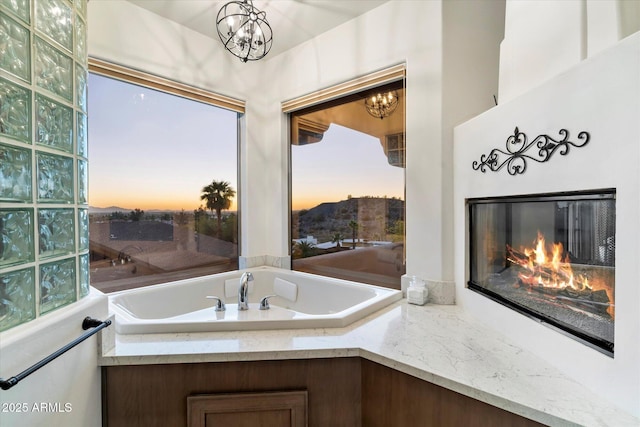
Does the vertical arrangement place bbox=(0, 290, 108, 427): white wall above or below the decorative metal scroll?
below

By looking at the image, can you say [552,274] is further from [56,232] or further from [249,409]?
[56,232]

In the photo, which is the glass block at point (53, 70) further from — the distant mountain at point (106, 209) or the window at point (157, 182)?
the distant mountain at point (106, 209)

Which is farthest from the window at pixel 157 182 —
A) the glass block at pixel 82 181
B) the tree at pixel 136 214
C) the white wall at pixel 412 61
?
the glass block at pixel 82 181

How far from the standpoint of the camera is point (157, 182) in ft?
7.66

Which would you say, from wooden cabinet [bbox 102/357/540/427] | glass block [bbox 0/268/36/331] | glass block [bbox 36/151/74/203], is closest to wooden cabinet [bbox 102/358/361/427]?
wooden cabinet [bbox 102/357/540/427]

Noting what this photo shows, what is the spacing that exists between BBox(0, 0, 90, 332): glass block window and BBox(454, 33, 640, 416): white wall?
1.76 meters

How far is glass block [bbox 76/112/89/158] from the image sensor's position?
1143 mm

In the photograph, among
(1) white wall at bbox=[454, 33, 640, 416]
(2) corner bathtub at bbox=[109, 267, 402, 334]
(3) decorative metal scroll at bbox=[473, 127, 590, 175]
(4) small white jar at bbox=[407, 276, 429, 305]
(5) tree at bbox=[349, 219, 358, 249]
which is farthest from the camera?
(5) tree at bbox=[349, 219, 358, 249]

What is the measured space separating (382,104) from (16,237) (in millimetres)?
2117

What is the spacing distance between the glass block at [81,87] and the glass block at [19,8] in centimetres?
22

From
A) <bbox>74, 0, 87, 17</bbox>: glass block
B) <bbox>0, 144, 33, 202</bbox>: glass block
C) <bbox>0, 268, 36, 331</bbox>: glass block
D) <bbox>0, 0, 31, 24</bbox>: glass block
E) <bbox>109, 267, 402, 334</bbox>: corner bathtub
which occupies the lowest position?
<bbox>109, 267, 402, 334</bbox>: corner bathtub

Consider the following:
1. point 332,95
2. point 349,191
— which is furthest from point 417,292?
point 332,95

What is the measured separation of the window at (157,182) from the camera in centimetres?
206

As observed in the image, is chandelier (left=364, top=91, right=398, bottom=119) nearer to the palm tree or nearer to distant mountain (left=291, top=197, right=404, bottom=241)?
distant mountain (left=291, top=197, right=404, bottom=241)
